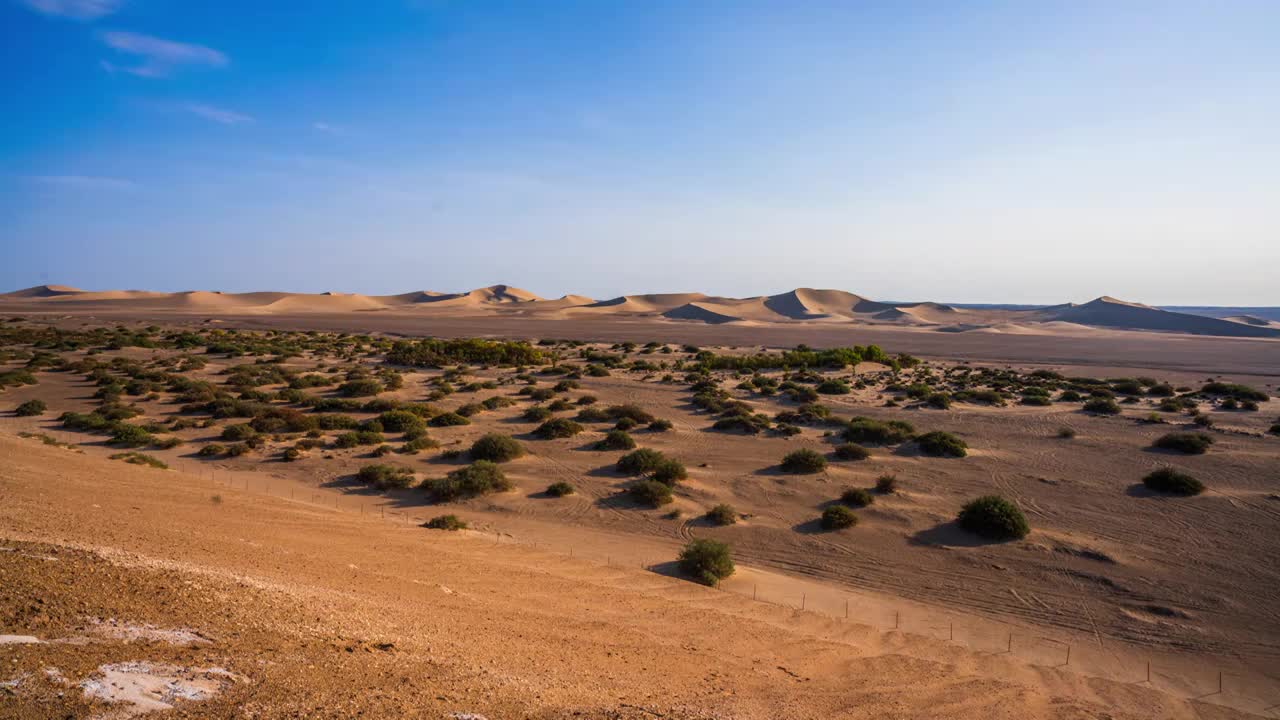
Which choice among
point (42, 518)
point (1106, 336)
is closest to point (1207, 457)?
point (42, 518)

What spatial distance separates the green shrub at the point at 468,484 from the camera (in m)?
15.4

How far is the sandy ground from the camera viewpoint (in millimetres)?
5012

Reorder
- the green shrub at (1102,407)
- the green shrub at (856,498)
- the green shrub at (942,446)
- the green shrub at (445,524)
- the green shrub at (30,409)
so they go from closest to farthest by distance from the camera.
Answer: the green shrub at (445,524) < the green shrub at (856,498) < the green shrub at (942,446) < the green shrub at (30,409) < the green shrub at (1102,407)

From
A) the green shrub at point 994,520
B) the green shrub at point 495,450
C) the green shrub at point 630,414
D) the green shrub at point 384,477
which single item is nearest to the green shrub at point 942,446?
the green shrub at point 994,520

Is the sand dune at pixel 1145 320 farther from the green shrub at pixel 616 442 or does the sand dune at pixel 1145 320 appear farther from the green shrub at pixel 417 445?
the green shrub at pixel 417 445

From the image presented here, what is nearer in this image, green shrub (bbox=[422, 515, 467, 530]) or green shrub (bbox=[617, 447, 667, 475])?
green shrub (bbox=[422, 515, 467, 530])

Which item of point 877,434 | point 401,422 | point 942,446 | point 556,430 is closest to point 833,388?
point 877,434

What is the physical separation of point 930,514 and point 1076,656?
218 inches

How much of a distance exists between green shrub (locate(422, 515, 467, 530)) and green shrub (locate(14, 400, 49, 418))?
61.1 feet

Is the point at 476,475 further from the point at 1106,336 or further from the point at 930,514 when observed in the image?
the point at 1106,336

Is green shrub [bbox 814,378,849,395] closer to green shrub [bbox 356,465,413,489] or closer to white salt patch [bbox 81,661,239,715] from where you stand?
green shrub [bbox 356,465,413,489]

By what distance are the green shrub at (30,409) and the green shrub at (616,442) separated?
19.1 metres

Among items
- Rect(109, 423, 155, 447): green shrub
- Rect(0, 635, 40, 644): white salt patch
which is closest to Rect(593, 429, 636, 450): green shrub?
Rect(109, 423, 155, 447): green shrub

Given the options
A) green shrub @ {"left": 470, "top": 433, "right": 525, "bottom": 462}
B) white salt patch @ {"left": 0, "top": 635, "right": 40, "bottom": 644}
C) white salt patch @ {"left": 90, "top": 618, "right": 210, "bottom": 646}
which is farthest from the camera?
green shrub @ {"left": 470, "top": 433, "right": 525, "bottom": 462}
